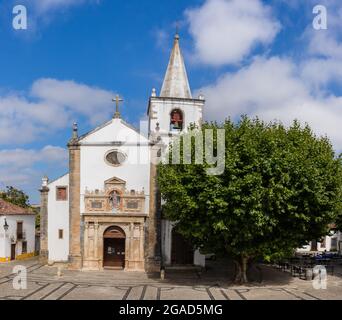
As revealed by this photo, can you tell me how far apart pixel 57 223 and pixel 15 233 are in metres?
10.3

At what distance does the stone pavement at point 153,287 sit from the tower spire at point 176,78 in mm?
14548

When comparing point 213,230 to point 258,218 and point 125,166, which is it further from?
point 125,166

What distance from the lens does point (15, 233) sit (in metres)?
43.5

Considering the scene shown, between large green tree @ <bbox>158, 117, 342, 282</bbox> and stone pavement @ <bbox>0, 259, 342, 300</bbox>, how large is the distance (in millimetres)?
2278

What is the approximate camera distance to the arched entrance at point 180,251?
34562mm

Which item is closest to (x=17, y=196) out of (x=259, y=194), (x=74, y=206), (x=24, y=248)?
(x=24, y=248)

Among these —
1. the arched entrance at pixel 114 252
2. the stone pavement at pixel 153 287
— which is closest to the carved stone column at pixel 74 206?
the stone pavement at pixel 153 287

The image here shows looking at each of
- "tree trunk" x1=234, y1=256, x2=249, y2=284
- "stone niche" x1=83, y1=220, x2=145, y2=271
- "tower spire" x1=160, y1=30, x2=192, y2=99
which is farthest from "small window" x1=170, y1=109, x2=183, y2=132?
"tree trunk" x1=234, y1=256, x2=249, y2=284

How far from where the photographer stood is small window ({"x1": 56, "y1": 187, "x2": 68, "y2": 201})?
35.8 metres

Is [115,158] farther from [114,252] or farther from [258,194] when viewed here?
[258,194]

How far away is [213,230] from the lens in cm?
2634
